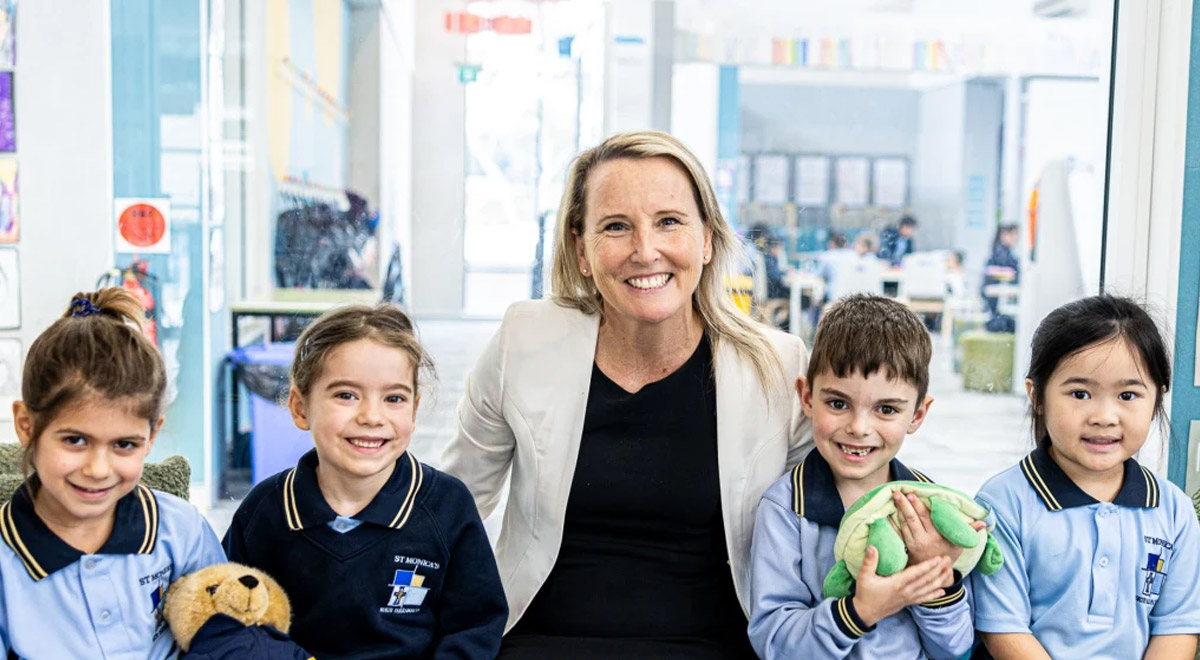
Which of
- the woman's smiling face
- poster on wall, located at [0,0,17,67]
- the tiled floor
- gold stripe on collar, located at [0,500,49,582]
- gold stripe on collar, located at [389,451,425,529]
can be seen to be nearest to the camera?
gold stripe on collar, located at [0,500,49,582]

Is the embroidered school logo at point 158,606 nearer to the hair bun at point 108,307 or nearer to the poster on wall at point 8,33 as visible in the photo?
the hair bun at point 108,307

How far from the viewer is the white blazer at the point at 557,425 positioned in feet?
6.09

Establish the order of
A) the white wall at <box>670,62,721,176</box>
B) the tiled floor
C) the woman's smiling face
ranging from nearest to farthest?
the woman's smiling face < the tiled floor < the white wall at <box>670,62,721,176</box>

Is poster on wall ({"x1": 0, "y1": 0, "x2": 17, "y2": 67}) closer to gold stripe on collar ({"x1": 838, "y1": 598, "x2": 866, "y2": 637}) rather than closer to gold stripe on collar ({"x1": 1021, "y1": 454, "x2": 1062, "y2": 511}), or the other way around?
gold stripe on collar ({"x1": 838, "y1": 598, "x2": 866, "y2": 637})

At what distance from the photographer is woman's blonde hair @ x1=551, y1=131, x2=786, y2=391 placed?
188 centimetres

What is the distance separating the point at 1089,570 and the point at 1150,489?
0.58 feet

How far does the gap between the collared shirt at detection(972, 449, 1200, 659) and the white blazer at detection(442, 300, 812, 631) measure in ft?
1.26

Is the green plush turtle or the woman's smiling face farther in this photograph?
the woman's smiling face

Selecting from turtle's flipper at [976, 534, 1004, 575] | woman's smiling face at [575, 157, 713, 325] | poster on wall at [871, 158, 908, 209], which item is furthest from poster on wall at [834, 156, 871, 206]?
turtle's flipper at [976, 534, 1004, 575]

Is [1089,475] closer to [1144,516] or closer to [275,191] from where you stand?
[1144,516]

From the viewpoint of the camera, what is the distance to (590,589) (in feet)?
6.11

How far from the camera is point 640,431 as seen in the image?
1905 millimetres

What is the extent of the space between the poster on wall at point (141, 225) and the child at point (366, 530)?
1.82m

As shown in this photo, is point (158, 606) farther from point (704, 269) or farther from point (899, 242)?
point (899, 242)
